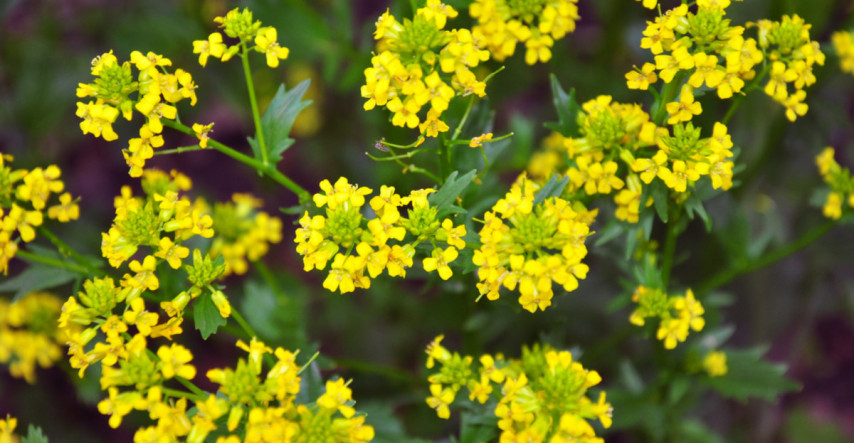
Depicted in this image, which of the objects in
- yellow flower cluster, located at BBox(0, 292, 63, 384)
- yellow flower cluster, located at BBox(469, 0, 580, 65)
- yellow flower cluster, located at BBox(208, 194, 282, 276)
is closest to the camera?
yellow flower cluster, located at BBox(469, 0, 580, 65)

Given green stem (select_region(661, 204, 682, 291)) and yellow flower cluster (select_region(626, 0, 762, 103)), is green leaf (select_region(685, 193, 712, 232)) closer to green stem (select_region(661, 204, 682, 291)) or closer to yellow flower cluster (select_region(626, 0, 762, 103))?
green stem (select_region(661, 204, 682, 291))

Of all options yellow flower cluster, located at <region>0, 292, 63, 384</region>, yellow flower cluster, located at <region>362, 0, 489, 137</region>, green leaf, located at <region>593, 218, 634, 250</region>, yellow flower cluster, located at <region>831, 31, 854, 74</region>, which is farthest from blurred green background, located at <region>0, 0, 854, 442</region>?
yellow flower cluster, located at <region>362, 0, 489, 137</region>

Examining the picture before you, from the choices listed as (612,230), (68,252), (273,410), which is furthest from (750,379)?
(68,252)

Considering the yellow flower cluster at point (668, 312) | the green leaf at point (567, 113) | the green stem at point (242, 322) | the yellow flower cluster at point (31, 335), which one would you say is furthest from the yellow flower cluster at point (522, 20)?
the yellow flower cluster at point (31, 335)

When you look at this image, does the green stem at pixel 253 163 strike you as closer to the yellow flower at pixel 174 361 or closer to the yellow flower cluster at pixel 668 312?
the yellow flower at pixel 174 361

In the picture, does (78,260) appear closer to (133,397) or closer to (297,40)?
(133,397)

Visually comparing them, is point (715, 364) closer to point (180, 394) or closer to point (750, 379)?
point (750, 379)
